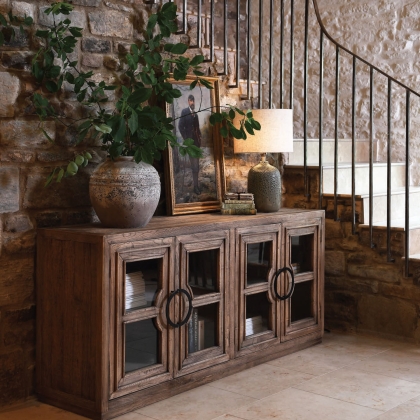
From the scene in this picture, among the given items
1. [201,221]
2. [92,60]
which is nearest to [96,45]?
[92,60]

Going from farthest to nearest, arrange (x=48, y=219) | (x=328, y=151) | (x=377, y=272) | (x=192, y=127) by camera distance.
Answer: (x=328, y=151) → (x=377, y=272) → (x=192, y=127) → (x=48, y=219)

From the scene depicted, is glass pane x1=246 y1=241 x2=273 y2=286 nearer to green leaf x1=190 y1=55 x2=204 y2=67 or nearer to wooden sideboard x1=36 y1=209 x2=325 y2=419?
wooden sideboard x1=36 y1=209 x2=325 y2=419

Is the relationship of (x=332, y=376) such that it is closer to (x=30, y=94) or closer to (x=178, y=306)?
(x=178, y=306)

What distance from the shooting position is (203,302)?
140 inches

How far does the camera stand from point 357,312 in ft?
15.3

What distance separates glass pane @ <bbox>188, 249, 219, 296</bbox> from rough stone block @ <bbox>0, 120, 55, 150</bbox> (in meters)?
0.91

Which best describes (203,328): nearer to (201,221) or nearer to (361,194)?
(201,221)

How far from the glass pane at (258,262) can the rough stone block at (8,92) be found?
143 cm

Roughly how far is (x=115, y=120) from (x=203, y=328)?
3.85 ft

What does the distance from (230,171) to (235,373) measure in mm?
1326

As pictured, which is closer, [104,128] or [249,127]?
[104,128]

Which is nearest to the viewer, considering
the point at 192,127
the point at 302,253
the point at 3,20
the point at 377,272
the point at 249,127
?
the point at 3,20

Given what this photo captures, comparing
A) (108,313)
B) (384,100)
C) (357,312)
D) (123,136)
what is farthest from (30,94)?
(384,100)

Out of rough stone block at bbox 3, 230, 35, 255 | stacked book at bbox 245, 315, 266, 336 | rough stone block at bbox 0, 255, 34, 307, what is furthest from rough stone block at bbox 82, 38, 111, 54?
stacked book at bbox 245, 315, 266, 336
